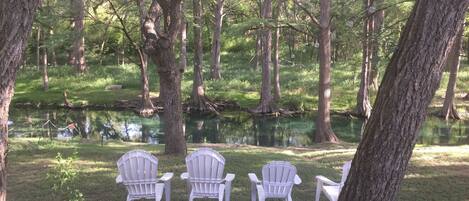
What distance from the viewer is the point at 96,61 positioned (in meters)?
39.4

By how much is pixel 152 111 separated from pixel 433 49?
22.2 metres

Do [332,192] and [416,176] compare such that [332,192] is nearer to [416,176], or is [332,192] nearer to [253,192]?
[253,192]

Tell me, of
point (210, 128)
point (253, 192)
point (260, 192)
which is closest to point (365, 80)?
point (210, 128)

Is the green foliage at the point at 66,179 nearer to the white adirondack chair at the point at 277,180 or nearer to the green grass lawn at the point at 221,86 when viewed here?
the white adirondack chair at the point at 277,180

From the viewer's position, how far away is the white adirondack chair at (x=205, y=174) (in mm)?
6570

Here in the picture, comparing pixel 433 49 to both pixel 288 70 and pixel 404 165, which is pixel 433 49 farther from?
pixel 288 70

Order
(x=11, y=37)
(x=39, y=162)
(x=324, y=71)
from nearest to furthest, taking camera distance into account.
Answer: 1. (x=11, y=37)
2. (x=39, y=162)
3. (x=324, y=71)

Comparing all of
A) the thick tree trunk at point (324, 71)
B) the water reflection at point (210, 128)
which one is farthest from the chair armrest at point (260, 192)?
the water reflection at point (210, 128)

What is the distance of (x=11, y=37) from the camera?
3721mm

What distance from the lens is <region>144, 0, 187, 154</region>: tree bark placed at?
9.29 m

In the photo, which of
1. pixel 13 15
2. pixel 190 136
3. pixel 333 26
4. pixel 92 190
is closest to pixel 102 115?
pixel 190 136

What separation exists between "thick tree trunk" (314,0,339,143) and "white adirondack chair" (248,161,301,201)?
9.76 metres

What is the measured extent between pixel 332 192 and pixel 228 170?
9.24 feet

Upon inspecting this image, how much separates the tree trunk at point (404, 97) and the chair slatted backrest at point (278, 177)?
2.79 metres
